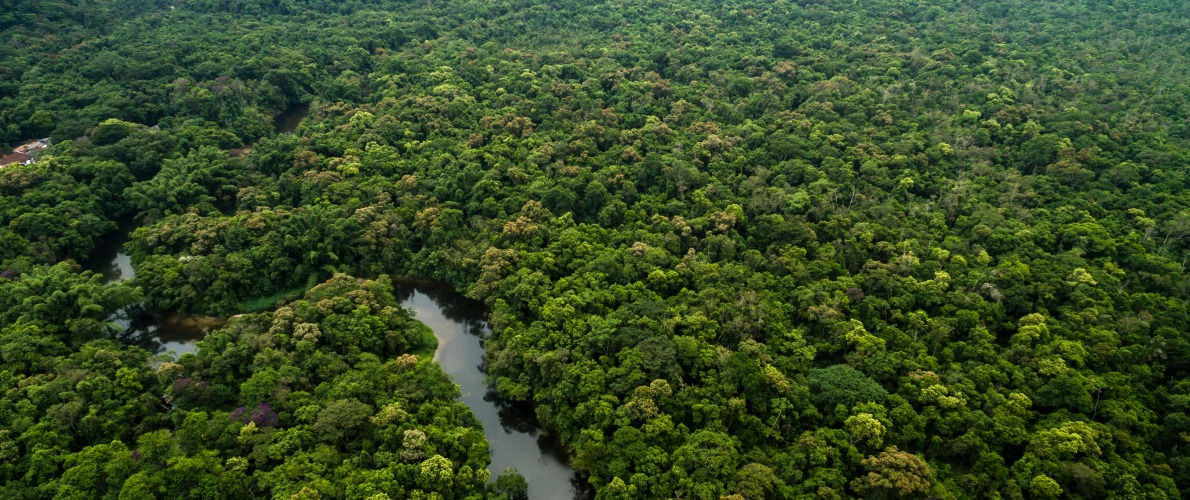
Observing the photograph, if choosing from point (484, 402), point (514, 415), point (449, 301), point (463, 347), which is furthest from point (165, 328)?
point (514, 415)

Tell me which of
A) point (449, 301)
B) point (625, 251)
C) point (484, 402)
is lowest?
point (484, 402)

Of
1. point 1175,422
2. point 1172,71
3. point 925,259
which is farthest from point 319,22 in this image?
point 1172,71

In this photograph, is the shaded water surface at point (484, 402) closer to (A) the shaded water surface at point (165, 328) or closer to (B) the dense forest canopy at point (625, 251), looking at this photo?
(B) the dense forest canopy at point (625, 251)

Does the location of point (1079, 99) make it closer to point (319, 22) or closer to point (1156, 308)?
point (1156, 308)

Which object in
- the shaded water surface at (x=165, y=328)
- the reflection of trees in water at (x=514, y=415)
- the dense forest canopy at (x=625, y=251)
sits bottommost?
the reflection of trees in water at (x=514, y=415)

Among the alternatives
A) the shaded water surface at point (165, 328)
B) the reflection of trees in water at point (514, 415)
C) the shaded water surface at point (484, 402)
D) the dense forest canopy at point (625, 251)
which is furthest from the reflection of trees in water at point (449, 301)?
the shaded water surface at point (165, 328)

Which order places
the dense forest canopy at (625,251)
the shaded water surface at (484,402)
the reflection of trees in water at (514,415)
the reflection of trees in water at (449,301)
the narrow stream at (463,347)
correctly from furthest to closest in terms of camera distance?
the reflection of trees in water at (449,301)
the reflection of trees in water at (514,415)
the narrow stream at (463,347)
the shaded water surface at (484,402)
the dense forest canopy at (625,251)

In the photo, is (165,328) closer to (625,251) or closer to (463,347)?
(463,347)
